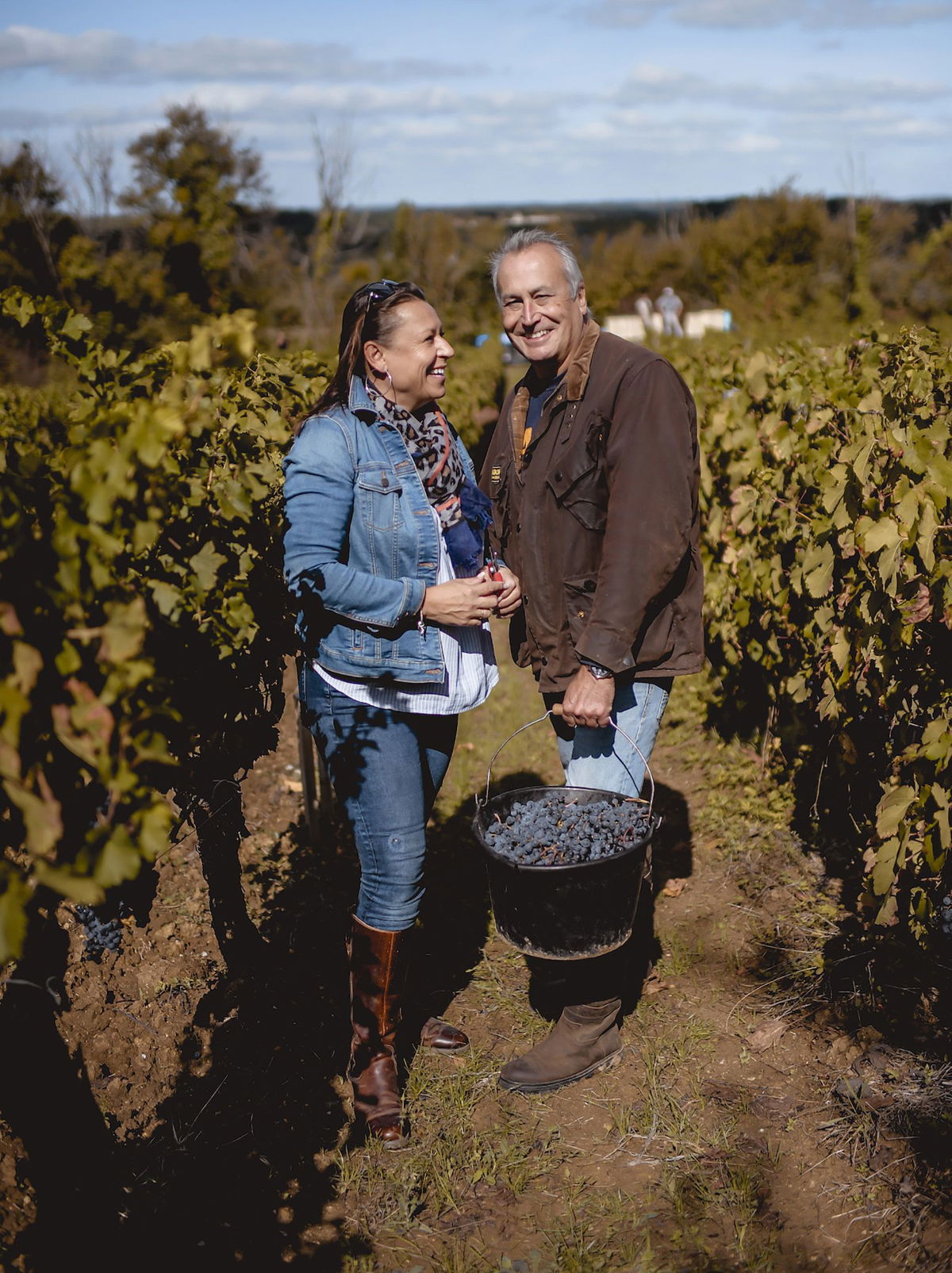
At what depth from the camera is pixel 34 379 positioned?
99.0 ft

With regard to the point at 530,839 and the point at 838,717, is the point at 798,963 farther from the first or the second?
the point at 530,839

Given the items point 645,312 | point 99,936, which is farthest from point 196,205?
point 99,936

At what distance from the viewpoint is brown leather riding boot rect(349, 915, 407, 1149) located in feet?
8.95

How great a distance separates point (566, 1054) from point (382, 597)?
4.80 ft

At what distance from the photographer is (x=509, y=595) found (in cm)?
279

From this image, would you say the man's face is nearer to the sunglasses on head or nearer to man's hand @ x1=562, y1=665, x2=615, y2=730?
the sunglasses on head

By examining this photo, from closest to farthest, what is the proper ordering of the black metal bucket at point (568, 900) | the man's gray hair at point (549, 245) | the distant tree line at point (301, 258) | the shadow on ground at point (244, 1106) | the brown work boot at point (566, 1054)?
1. the shadow on ground at point (244, 1106)
2. the black metal bucket at point (568, 900)
3. the man's gray hair at point (549, 245)
4. the brown work boot at point (566, 1054)
5. the distant tree line at point (301, 258)

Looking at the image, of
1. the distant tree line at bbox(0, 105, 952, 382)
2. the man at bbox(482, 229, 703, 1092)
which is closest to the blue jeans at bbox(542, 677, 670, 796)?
the man at bbox(482, 229, 703, 1092)

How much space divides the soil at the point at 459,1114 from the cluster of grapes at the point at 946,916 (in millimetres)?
369

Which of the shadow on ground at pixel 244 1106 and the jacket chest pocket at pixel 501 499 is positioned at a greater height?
the jacket chest pocket at pixel 501 499

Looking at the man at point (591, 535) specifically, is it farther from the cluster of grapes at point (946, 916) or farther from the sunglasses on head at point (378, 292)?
the cluster of grapes at point (946, 916)

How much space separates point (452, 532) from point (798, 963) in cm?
191

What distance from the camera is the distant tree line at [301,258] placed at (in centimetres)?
3150

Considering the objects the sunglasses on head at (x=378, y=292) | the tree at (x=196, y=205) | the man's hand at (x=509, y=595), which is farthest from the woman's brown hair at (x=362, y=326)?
the tree at (x=196, y=205)
